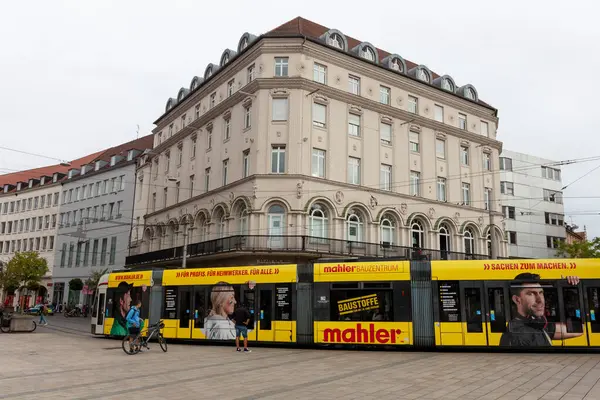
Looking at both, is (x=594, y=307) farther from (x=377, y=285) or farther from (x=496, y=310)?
(x=377, y=285)

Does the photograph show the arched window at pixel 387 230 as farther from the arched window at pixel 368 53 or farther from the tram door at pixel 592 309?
the tram door at pixel 592 309

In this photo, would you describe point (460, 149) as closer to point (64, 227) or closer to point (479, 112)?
point (479, 112)

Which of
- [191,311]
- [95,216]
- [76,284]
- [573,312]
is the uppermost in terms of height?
[95,216]

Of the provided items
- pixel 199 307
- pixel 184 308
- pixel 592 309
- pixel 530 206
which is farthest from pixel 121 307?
pixel 530 206

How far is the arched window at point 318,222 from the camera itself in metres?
32.2

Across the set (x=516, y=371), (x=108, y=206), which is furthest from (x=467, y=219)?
(x=108, y=206)

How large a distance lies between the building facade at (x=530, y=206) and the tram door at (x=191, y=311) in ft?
141

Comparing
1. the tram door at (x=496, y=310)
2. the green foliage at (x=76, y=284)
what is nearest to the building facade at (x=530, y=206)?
the tram door at (x=496, y=310)

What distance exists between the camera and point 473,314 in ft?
54.7

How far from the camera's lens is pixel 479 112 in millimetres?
43219

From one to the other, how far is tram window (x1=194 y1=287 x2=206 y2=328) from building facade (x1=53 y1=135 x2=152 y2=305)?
3219 cm

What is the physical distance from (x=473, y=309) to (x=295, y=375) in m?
7.69

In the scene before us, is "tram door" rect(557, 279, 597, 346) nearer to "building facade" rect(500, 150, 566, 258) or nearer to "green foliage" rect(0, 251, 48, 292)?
"building facade" rect(500, 150, 566, 258)

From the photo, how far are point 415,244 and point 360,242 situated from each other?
622cm
